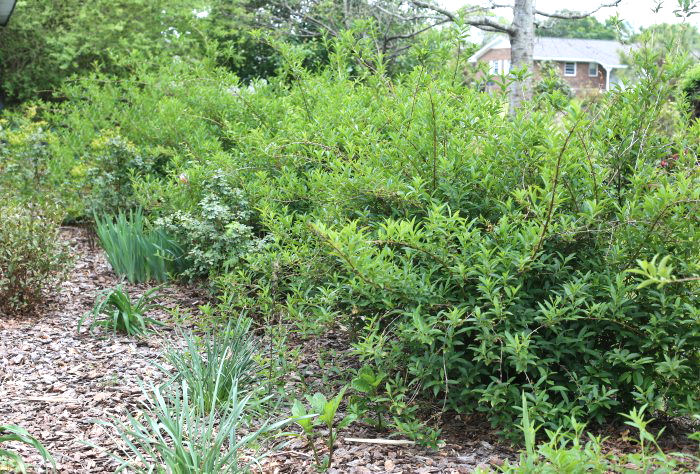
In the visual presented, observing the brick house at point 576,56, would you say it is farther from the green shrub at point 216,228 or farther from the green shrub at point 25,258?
the green shrub at point 25,258

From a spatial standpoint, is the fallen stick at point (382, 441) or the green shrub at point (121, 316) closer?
the fallen stick at point (382, 441)

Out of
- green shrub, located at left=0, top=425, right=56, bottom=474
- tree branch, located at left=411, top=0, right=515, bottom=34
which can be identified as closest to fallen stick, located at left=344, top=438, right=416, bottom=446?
green shrub, located at left=0, top=425, right=56, bottom=474

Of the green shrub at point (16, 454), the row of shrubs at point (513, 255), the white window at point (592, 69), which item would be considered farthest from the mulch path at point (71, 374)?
the white window at point (592, 69)

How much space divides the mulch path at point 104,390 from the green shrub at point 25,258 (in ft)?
0.43

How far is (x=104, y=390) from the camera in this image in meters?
3.62

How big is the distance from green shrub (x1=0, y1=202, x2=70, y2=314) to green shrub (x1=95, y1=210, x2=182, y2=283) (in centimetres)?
47

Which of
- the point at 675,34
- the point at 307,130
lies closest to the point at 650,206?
the point at 675,34

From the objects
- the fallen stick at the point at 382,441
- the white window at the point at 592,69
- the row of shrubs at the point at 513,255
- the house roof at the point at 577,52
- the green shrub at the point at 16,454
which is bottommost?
the white window at the point at 592,69

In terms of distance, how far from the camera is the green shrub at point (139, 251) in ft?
17.4

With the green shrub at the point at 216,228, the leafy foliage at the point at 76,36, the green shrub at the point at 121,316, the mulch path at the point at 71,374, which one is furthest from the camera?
the leafy foliage at the point at 76,36

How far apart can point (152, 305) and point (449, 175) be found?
8.50 ft

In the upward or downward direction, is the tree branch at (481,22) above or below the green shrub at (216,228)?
above

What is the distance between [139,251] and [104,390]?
6.12 feet

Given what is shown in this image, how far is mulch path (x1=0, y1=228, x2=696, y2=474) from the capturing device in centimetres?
292
